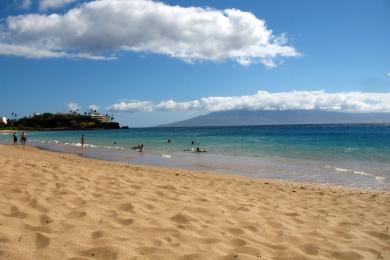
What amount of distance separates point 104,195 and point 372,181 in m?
11.7

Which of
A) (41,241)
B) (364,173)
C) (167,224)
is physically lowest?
(364,173)

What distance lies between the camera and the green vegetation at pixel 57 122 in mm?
167125

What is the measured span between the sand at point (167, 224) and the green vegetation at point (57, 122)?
171 meters

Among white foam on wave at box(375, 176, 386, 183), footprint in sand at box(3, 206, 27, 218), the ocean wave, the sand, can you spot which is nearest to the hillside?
the ocean wave

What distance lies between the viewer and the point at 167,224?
4973 mm

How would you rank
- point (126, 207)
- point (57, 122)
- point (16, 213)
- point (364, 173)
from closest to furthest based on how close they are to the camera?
1. point (16, 213)
2. point (126, 207)
3. point (364, 173)
4. point (57, 122)

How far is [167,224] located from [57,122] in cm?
17804

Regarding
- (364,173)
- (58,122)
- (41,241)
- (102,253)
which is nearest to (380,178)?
(364,173)

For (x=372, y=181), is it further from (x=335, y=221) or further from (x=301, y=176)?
(x=335, y=221)

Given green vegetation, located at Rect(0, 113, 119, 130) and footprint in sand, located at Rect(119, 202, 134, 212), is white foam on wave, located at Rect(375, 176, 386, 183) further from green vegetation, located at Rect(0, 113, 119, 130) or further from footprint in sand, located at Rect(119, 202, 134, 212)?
green vegetation, located at Rect(0, 113, 119, 130)

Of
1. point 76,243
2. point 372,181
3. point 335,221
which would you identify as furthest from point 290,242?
point 372,181

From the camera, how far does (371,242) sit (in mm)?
4945

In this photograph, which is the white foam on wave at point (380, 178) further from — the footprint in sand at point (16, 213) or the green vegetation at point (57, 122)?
the green vegetation at point (57, 122)

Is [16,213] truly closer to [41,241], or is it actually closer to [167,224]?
[41,241]
